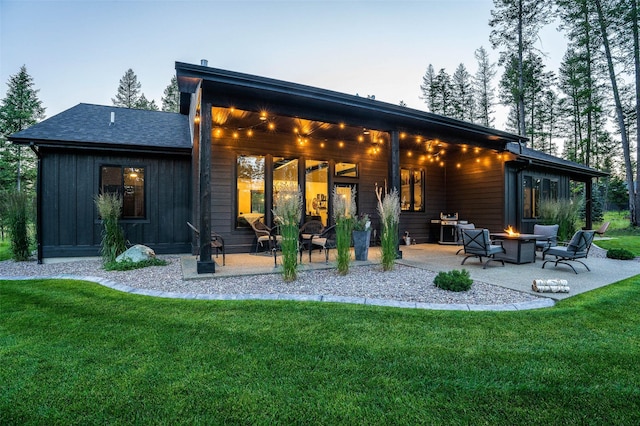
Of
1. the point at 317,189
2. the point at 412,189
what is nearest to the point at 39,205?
the point at 317,189

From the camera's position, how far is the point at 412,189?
32.9 feet

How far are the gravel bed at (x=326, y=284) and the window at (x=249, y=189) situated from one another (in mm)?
2177

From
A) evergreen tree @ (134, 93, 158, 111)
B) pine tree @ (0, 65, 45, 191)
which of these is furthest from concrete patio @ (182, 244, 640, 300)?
evergreen tree @ (134, 93, 158, 111)

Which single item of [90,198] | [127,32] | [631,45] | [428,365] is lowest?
[428,365]

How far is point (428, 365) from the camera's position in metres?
2.00

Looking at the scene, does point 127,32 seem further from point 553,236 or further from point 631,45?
point 631,45

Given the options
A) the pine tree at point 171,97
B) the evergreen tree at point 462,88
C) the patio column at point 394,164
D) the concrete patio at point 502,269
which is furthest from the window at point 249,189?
the pine tree at point 171,97

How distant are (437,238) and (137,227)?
29.1 ft

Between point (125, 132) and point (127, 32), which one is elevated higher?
point (127, 32)

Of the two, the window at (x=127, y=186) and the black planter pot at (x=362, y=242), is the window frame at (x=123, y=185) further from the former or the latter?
the black planter pot at (x=362, y=242)

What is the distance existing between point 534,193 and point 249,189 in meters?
9.42

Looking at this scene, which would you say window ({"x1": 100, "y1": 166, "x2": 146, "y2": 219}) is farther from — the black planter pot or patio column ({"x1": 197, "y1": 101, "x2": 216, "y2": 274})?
the black planter pot

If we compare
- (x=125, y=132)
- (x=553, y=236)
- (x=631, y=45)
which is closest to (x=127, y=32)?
(x=125, y=132)

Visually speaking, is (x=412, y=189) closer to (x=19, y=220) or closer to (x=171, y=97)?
(x=19, y=220)
